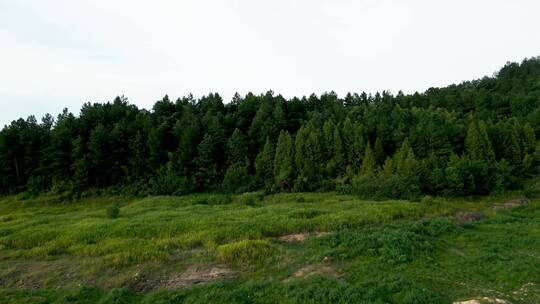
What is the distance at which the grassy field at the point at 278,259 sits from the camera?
11.5 m

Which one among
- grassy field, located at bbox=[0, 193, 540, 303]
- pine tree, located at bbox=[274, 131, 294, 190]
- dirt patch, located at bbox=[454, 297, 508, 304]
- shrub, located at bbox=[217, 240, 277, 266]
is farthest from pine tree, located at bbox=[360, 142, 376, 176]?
dirt patch, located at bbox=[454, 297, 508, 304]

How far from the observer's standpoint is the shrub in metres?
15.0

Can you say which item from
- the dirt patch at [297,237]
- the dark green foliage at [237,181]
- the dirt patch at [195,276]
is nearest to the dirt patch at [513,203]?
the dirt patch at [297,237]

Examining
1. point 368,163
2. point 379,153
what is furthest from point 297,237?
point 379,153

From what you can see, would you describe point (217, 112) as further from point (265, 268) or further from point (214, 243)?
point (265, 268)

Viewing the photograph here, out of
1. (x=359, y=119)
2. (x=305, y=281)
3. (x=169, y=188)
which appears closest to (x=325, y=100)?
(x=359, y=119)

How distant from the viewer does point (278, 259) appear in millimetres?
15141

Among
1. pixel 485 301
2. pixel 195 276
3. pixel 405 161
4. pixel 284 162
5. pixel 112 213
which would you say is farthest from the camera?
pixel 284 162

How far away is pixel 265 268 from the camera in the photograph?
1433 centimetres

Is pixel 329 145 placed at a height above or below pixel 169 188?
above

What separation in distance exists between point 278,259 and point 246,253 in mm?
1349

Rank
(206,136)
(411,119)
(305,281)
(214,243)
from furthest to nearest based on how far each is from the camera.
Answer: (411,119) → (206,136) → (214,243) → (305,281)

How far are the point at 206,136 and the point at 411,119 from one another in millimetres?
26488

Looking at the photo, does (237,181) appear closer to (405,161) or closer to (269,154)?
(269,154)
